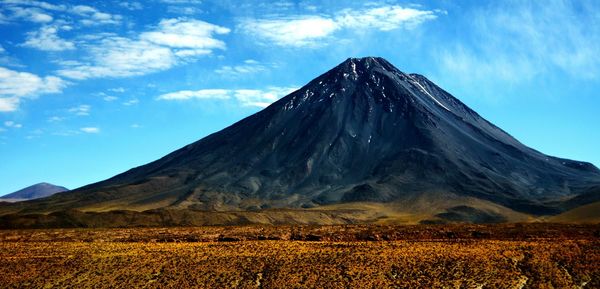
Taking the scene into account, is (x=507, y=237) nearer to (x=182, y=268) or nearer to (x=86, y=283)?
(x=182, y=268)

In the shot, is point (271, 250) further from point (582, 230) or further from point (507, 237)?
point (582, 230)

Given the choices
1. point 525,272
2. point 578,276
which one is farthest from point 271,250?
point 578,276

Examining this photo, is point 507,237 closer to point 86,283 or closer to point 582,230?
point 582,230

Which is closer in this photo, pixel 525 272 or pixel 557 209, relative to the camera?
pixel 525 272

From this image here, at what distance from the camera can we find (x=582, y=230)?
62.5m

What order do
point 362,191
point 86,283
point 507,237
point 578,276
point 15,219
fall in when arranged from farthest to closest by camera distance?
point 362,191 → point 15,219 → point 507,237 → point 86,283 → point 578,276

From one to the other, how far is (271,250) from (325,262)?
23.4ft

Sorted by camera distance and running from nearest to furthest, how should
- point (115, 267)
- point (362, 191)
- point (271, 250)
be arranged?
point (115, 267)
point (271, 250)
point (362, 191)

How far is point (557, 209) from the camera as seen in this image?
17025 centimetres

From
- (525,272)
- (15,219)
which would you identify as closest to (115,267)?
(525,272)

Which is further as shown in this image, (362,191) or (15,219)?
(362,191)

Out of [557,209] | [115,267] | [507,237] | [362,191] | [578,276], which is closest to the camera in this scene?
[578,276]

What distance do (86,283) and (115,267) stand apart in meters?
3.70

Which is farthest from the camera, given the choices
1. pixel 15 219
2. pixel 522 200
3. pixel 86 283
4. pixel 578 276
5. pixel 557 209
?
pixel 522 200
